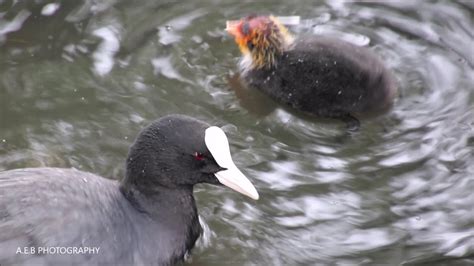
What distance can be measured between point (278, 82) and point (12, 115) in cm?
176

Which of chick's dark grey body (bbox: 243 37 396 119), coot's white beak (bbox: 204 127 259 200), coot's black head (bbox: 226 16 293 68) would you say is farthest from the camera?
coot's black head (bbox: 226 16 293 68)

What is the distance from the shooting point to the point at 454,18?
6977mm

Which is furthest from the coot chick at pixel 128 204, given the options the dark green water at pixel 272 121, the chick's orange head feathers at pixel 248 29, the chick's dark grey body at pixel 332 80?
the chick's orange head feathers at pixel 248 29

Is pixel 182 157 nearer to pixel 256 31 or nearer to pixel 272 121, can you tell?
pixel 272 121

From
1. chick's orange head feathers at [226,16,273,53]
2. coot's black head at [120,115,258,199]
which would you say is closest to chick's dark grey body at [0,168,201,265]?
coot's black head at [120,115,258,199]

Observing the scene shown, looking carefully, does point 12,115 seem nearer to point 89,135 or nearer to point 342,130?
point 89,135

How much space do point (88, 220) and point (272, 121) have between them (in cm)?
190

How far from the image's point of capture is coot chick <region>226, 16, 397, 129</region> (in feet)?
19.0

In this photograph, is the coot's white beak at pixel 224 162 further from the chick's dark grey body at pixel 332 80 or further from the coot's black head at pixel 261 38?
the coot's black head at pixel 261 38

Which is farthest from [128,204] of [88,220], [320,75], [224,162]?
[320,75]

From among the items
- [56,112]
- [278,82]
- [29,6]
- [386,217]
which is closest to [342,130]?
[278,82]

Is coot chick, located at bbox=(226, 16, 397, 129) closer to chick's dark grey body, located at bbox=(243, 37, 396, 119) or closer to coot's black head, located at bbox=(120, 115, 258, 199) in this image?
chick's dark grey body, located at bbox=(243, 37, 396, 119)

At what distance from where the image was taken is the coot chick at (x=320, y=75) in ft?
19.0

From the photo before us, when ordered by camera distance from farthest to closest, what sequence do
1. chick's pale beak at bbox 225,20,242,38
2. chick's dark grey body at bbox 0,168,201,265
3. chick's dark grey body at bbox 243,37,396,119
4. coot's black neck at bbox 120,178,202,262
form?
chick's pale beak at bbox 225,20,242,38 → chick's dark grey body at bbox 243,37,396,119 → coot's black neck at bbox 120,178,202,262 → chick's dark grey body at bbox 0,168,201,265
